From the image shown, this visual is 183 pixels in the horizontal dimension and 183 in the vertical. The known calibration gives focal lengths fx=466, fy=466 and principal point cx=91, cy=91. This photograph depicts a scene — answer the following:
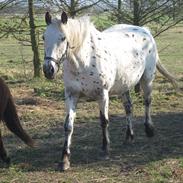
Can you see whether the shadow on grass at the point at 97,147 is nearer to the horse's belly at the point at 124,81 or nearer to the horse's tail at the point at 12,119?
the horse's tail at the point at 12,119

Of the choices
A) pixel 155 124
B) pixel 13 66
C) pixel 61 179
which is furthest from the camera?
pixel 13 66

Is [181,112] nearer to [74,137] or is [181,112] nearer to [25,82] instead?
[74,137]

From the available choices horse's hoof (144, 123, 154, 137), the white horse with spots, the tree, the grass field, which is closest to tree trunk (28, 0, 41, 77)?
the tree

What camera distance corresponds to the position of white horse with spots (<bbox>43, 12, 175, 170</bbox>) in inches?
220

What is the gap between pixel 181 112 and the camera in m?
9.34

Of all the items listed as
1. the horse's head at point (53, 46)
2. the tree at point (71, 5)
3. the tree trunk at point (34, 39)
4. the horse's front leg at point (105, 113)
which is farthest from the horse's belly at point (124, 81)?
the tree trunk at point (34, 39)

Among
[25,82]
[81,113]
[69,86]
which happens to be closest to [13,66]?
[25,82]

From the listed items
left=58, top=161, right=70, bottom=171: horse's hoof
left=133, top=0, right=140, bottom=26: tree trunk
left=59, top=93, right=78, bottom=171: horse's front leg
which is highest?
left=133, top=0, right=140, bottom=26: tree trunk

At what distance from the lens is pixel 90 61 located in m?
6.12

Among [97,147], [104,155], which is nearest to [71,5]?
[97,147]

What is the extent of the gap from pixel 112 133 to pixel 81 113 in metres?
1.67

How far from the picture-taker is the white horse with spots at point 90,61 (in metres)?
5.58

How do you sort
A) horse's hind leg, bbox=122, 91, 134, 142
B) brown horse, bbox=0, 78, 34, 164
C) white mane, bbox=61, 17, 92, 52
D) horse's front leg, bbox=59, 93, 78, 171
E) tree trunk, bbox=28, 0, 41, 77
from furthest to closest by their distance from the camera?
tree trunk, bbox=28, 0, 41, 77, horse's hind leg, bbox=122, 91, 134, 142, brown horse, bbox=0, 78, 34, 164, horse's front leg, bbox=59, 93, 78, 171, white mane, bbox=61, 17, 92, 52

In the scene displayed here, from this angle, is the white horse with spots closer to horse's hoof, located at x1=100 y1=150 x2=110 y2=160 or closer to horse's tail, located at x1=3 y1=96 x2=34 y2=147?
horse's hoof, located at x1=100 y1=150 x2=110 y2=160
